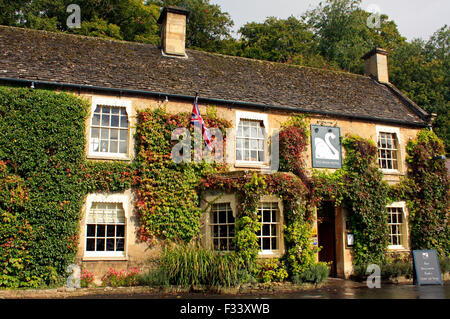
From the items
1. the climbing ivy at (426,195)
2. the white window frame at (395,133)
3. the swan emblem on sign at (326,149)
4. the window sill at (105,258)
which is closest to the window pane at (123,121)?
the window sill at (105,258)

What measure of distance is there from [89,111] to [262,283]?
314 inches

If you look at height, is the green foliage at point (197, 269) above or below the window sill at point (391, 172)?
below

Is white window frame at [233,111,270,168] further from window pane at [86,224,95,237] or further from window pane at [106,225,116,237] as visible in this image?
window pane at [86,224,95,237]

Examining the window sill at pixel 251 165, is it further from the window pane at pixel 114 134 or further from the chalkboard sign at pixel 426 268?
the chalkboard sign at pixel 426 268

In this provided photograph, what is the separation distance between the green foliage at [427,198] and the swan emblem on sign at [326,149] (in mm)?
3479

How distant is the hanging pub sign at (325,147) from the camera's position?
16.0 m

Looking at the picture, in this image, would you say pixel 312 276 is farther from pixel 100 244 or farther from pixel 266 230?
pixel 100 244

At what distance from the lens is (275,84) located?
17.6 m

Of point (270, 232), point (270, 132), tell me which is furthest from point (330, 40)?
point (270, 232)

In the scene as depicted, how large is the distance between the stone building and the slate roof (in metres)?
0.05

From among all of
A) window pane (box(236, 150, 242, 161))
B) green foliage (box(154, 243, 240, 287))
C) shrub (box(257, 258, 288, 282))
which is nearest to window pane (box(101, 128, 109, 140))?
green foliage (box(154, 243, 240, 287))

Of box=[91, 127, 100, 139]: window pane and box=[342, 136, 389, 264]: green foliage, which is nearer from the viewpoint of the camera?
A: box=[91, 127, 100, 139]: window pane

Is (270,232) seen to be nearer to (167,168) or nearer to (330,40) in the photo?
(167,168)

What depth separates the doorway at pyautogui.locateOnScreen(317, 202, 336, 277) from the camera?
16.3m
